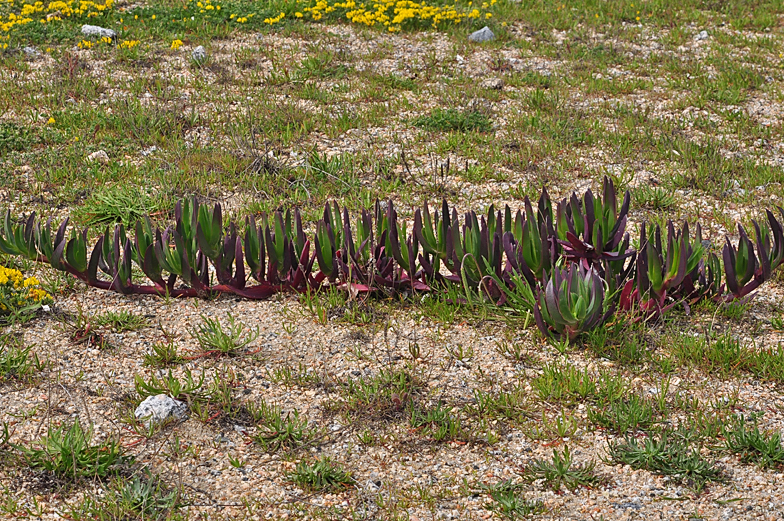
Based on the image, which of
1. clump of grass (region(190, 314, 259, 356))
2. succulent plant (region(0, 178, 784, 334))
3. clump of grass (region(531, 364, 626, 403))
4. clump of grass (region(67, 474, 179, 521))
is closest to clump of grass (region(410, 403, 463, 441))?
clump of grass (region(531, 364, 626, 403))

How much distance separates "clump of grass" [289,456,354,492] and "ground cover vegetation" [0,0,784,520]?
0.4 inches

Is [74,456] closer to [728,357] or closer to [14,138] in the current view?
[728,357]

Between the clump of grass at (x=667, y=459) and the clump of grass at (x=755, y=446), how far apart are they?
166 mm

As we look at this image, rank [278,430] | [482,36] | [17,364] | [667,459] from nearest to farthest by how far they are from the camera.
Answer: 1. [667,459]
2. [278,430]
3. [17,364]
4. [482,36]

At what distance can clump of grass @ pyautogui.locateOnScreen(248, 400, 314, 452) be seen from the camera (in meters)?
3.63

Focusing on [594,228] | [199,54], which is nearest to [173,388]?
[594,228]

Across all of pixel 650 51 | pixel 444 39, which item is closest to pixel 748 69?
pixel 650 51

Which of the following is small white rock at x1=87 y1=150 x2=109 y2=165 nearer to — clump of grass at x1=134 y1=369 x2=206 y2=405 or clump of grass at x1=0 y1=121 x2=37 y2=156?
clump of grass at x1=0 y1=121 x2=37 y2=156

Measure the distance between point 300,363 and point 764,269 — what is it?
2625 millimetres

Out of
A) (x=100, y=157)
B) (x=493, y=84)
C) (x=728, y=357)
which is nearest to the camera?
(x=728, y=357)

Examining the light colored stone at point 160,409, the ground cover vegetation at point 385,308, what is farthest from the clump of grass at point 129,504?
the light colored stone at point 160,409

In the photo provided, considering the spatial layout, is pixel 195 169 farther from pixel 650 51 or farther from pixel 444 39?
pixel 650 51

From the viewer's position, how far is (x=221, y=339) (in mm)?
4266

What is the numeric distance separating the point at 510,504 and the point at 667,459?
0.76 metres
